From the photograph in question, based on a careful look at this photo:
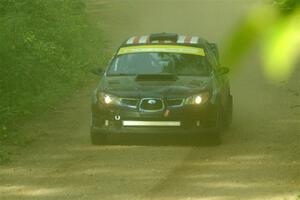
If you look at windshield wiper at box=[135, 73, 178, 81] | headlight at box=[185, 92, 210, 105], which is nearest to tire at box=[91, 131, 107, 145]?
windshield wiper at box=[135, 73, 178, 81]

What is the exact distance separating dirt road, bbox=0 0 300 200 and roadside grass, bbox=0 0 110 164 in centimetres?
45

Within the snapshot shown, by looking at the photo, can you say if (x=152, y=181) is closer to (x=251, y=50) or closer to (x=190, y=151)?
(x=190, y=151)

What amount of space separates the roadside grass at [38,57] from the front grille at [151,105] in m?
2.09

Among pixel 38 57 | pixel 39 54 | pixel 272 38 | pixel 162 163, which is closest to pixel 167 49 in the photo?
pixel 162 163

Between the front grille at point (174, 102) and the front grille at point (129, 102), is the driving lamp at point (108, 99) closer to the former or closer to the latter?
the front grille at point (129, 102)

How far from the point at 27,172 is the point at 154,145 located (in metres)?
2.49

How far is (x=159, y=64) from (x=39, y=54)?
302 inches

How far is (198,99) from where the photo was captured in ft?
38.1

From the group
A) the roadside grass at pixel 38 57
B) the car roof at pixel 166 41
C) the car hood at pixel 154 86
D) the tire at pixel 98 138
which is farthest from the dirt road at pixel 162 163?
the car roof at pixel 166 41

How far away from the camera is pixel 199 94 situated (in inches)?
458

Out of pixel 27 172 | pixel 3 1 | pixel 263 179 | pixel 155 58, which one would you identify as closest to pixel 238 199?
pixel 263 179

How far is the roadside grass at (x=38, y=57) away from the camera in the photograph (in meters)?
15.3

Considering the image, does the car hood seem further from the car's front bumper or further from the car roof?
the car roof

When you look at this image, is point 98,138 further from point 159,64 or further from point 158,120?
point 159,64
